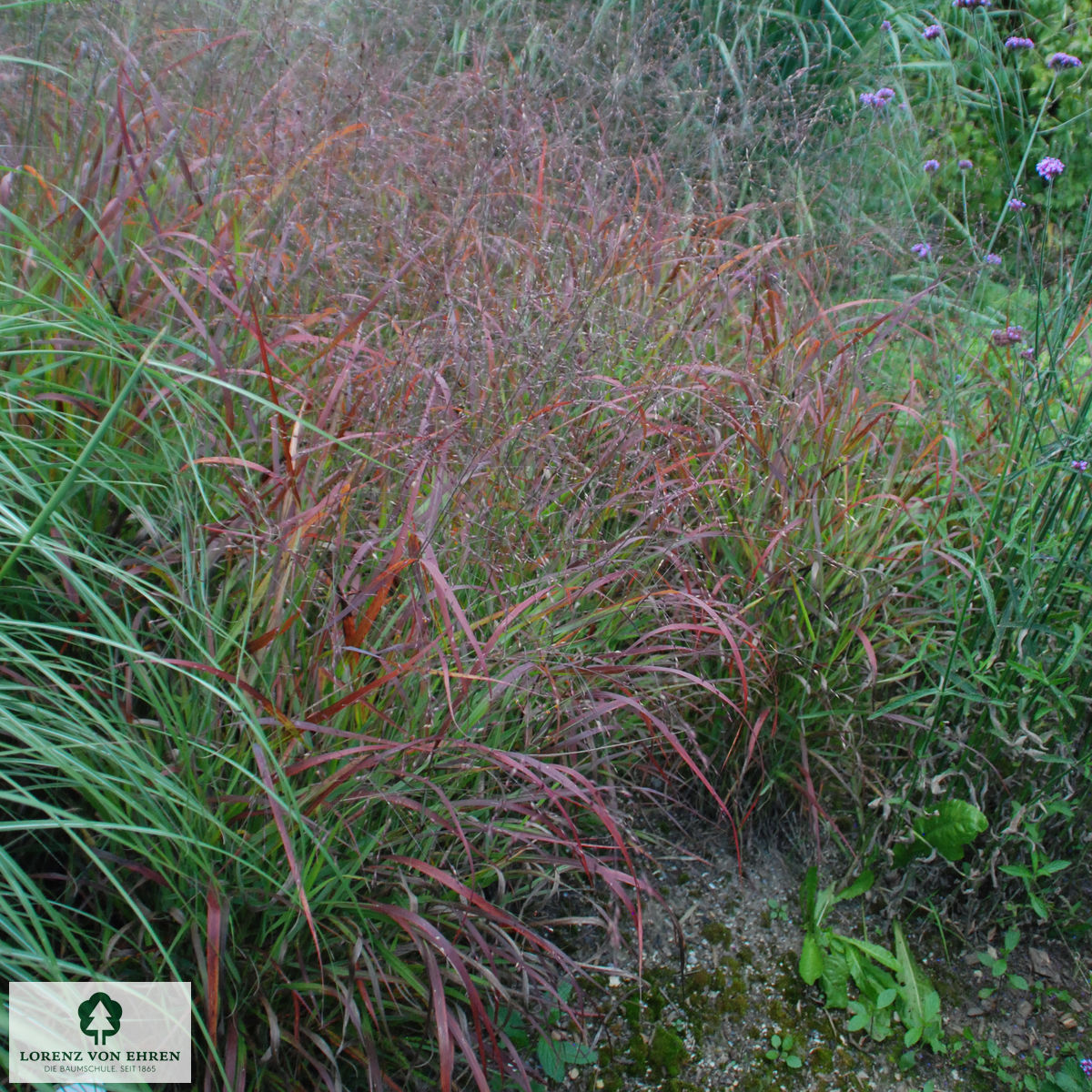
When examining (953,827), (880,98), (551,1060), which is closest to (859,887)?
(953,827)

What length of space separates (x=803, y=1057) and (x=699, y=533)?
1018 mm

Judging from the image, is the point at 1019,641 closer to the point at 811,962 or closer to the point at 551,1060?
the point at 811,962

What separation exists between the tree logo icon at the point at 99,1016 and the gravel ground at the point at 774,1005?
2.62 ft

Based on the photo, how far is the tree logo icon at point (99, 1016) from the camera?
1221 millimetres

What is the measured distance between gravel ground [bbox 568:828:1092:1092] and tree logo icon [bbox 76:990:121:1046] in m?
0.80

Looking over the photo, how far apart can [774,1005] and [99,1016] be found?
1243mm

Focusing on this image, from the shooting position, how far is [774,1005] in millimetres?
1857

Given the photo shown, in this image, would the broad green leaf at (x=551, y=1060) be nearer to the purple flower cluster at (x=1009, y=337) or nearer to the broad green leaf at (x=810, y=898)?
the broad green leaf at (x=810, y=898)

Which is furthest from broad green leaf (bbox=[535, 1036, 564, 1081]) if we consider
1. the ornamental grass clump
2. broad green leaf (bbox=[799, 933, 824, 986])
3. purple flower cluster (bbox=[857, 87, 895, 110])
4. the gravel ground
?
purple flower cluster (bbox=[857, 87, 895, 110])

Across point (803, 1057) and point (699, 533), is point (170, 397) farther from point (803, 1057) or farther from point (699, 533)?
point (803, 1057)

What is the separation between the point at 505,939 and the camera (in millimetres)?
1485

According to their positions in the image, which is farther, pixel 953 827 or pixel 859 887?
pixel 859 887

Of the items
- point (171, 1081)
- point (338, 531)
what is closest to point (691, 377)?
point (338, 531)

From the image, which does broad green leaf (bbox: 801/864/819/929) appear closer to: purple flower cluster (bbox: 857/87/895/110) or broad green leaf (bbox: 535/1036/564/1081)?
broad green leaf (bbox: 535/1036/564/1081)
